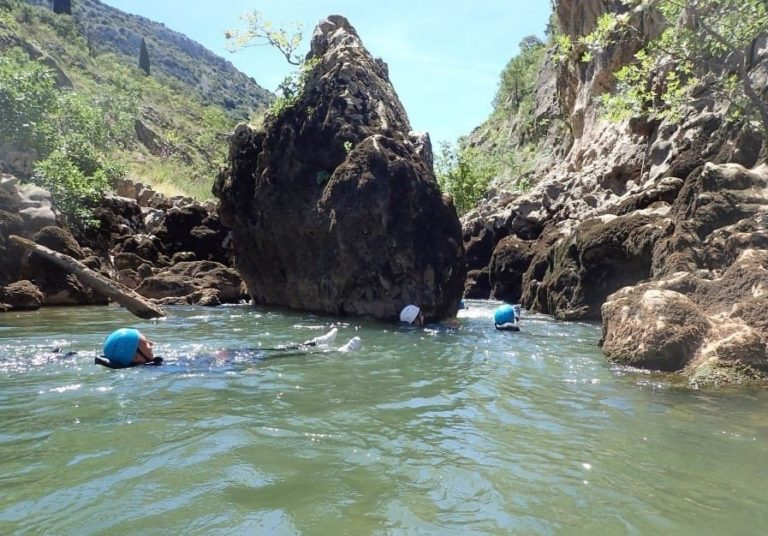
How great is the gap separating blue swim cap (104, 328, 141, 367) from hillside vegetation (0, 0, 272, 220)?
1682 cm

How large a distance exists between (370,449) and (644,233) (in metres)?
12.2

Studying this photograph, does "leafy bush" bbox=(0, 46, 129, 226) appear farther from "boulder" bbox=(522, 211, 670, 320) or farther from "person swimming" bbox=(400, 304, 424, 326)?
"boulder" bbox=(522, 211, 670, 320)

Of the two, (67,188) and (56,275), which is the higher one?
(67,188)

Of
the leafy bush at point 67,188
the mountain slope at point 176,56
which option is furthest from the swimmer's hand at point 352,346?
the mountain slope at point 176,56

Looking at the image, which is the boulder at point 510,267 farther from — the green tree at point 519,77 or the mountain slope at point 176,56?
the mountain slope at point 176,56

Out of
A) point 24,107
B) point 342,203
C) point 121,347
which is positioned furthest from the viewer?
point 24,107

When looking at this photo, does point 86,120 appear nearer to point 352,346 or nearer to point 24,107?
point 24,107

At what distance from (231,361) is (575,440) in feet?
18.0

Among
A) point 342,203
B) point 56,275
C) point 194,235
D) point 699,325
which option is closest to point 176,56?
point 194,235

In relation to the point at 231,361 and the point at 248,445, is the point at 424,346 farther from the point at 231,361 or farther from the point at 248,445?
the point at 248,445

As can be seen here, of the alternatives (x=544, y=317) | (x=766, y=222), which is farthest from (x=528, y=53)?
(x=766, y=222)

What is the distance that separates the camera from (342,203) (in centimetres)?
1527

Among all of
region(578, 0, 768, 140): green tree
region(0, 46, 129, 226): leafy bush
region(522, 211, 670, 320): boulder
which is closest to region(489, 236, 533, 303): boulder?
region(522, 211, 670, 320): boulder

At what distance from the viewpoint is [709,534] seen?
136 inches
